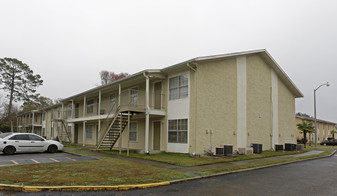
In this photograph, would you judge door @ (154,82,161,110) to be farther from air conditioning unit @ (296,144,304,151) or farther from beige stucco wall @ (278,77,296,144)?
air conditioning unit @ (296,144,304,151)

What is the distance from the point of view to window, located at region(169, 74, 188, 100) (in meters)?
16.6

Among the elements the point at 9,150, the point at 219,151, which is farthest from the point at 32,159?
the point at 219,151

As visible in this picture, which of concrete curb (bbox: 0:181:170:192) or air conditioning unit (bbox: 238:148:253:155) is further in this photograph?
air conditioning unit (bbox: 238:148:253:155)

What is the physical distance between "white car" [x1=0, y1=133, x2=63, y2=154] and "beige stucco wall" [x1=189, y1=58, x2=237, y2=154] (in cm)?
968

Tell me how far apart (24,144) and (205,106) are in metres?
11.8

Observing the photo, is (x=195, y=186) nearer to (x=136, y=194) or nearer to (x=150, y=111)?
(x=136, y=194)

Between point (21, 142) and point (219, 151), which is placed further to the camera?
point (21, 142)

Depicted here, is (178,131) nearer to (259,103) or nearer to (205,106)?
(205,106)

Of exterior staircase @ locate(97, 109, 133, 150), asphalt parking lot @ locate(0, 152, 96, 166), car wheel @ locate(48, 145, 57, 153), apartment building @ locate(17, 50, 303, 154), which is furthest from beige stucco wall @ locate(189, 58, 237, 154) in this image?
car wheel @ locate(48, 145, 57, 153)

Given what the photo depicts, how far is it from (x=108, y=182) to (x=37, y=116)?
46980 millimetres

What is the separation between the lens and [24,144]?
16.3 meters

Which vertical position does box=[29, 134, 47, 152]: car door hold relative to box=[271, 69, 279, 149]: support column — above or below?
below

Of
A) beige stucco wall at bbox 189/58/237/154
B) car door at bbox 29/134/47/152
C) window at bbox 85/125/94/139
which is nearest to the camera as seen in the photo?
beige stucco wall at bbox 189/58/237/154

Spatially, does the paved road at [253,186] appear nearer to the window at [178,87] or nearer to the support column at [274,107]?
the window at [178,87]
